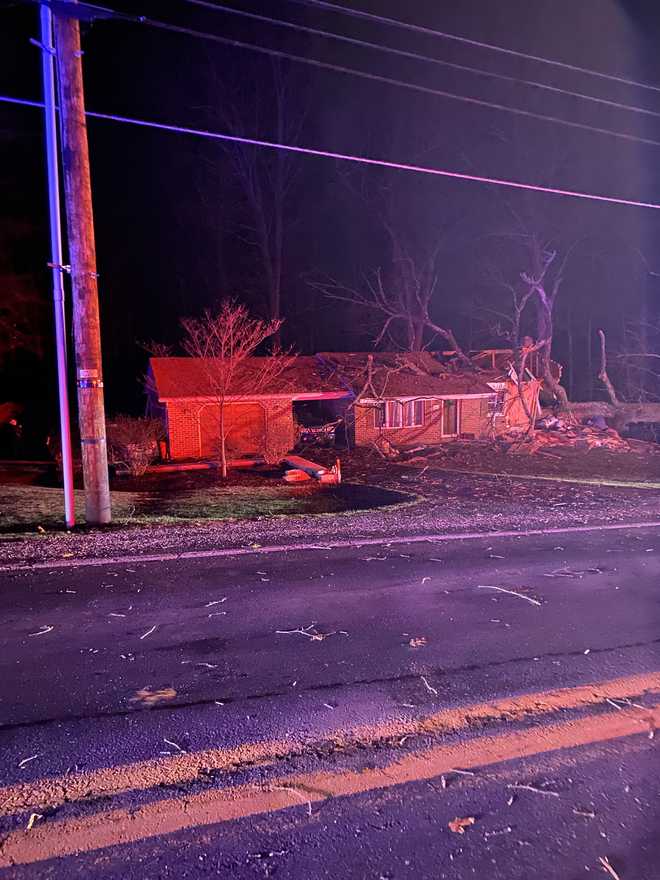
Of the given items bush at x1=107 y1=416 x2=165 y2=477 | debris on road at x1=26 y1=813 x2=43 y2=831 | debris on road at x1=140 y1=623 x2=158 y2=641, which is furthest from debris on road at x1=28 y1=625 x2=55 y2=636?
bush at x1=107 y1=416 x2=165 y2=477

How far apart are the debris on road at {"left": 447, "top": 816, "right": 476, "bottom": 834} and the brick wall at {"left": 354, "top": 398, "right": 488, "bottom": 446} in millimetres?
20104

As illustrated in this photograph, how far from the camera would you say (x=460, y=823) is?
2867mm

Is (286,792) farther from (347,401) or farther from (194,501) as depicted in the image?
(347,401)

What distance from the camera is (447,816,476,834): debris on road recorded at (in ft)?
9.26

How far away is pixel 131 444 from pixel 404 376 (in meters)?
12.7

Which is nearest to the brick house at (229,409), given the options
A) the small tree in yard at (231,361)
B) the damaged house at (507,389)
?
the small tree in yard at (231,361)

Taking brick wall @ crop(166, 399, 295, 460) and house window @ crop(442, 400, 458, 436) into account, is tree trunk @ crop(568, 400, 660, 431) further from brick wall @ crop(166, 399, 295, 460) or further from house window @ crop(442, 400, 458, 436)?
brick wall @ crop(166, 399, 295, 460)

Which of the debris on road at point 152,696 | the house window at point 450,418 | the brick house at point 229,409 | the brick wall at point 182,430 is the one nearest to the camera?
the debris on road at point 152,696

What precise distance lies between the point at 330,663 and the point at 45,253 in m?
31.6

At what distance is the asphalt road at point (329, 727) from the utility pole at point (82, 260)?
3.18 metres

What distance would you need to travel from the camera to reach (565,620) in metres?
5.38

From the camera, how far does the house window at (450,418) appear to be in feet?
85.3

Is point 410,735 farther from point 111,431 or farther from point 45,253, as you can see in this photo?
point 45,253

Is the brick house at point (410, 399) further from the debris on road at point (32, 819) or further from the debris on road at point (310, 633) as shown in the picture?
the debris on road at point (32, 819)
